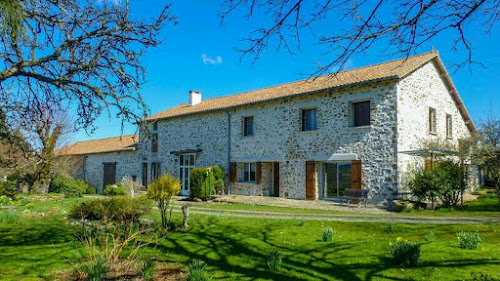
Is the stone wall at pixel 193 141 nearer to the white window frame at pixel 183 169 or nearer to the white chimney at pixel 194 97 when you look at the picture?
the white window frame at pixel 183 169

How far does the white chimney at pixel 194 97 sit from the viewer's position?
2789 centimetres

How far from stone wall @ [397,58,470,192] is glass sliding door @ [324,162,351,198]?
255 centimetres

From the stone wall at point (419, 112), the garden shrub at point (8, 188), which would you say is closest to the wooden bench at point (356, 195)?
the stone wall at point (419, 112)

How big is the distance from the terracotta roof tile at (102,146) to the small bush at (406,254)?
1003 inches

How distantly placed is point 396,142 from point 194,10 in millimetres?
11965

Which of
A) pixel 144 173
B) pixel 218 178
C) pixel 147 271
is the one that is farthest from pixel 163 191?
pixel 144 173

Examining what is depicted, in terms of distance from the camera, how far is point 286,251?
22.7ft

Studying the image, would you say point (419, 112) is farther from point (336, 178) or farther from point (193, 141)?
point (193, 141)

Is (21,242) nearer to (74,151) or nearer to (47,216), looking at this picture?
(47,216)

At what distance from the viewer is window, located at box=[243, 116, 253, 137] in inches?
844

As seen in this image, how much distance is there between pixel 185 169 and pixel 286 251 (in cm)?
1856

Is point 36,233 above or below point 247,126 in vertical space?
below

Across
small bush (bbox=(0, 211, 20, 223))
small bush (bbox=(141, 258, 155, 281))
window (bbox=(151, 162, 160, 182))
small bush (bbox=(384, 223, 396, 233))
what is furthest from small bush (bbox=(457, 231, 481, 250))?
window (bbox=(151, 162, 160, 182))

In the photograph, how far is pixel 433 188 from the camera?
543 inches
